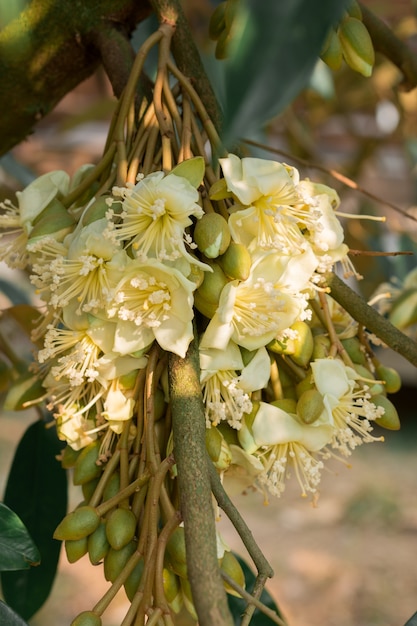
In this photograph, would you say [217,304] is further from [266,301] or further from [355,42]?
[355,42]

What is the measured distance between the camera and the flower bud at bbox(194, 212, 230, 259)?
45 cm

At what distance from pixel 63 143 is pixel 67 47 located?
2183mm

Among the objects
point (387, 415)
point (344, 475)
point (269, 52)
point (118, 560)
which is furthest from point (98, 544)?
point (344, 475)

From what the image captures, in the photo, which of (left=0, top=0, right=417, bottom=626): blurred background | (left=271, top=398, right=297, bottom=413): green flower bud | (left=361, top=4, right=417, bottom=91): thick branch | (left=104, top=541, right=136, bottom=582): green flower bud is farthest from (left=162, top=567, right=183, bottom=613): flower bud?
(left=0, top=0, right=417, bottom=626): blurred background

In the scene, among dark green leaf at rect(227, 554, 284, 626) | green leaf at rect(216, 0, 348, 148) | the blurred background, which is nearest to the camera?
Answer: green leaf at rect(216, 0, 348, 148)

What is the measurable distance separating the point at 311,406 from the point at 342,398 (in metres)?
0.05

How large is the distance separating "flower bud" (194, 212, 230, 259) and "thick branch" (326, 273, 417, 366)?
0.32 feet

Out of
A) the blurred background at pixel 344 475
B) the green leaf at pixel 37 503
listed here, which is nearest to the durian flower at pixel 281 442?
the green leaf at pixel 37 503

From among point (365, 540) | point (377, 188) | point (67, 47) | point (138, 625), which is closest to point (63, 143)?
point (377, 188)

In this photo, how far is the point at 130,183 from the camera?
47cm

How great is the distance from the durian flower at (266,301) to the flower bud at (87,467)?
12 centimetres

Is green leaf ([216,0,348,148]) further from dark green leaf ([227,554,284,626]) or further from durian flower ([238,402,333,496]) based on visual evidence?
dark green leaf ([227,554,284,626])

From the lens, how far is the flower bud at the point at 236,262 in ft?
1.50

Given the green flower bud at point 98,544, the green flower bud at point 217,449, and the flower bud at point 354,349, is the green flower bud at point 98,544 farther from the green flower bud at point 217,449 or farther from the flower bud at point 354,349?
the flower bud at point 354,349
